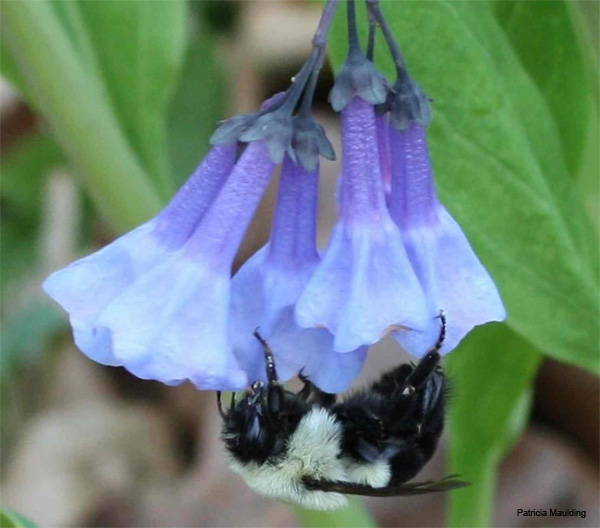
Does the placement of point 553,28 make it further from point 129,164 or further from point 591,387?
point 591,387

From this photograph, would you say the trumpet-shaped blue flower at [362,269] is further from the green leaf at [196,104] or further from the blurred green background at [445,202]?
the green leaf at [196,104]

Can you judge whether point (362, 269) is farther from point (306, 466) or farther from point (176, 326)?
point (306, 466)

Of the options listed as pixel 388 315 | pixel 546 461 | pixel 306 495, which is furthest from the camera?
pixel 546 461

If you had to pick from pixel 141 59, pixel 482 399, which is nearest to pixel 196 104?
pixel 141 59

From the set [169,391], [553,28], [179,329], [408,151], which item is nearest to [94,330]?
[179,329]

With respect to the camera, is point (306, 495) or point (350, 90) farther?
point (306, 495)

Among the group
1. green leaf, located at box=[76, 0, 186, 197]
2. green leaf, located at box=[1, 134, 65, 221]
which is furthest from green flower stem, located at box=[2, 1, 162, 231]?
green leaf, located at box=[1, 134, 65, 221]
